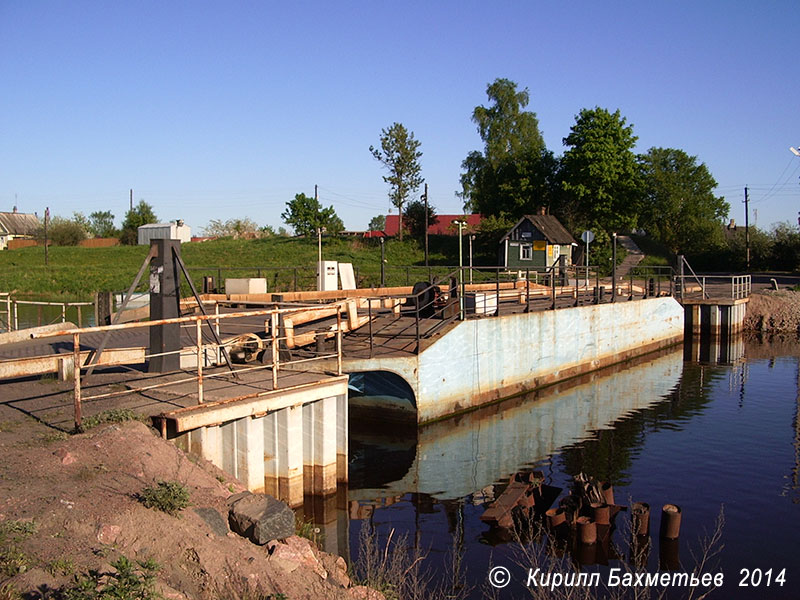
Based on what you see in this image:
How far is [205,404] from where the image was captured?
9.42m

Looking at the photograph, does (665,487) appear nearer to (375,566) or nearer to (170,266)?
(375,566)

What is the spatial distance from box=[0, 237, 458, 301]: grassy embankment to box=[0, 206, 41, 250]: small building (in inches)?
1042

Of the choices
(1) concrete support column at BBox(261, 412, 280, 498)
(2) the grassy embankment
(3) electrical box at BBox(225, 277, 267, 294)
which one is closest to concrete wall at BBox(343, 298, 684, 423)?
(1) concrete support column at BBox(261, 412, 280, 498)

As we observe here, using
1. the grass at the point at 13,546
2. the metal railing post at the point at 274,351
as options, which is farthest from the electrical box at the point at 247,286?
the grass at the point at 13,546

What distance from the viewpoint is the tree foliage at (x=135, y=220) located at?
7977 cm

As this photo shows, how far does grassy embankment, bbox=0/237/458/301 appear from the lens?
4900 centimetres

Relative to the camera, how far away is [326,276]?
2455 cm

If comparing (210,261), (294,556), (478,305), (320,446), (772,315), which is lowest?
(294,556)

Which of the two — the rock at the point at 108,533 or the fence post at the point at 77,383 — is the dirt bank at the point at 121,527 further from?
the fence post at the point at 77,383

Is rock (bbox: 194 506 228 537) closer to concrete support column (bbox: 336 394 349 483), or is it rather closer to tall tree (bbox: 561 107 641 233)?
concrete support column (bbox: 336 394 349 483)

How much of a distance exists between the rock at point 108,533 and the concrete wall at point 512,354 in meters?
8.57

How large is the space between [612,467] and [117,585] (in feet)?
37.4

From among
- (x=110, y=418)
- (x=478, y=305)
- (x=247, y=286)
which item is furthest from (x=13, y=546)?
(x=247, y=286)

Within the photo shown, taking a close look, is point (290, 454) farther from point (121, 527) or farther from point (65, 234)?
point (65, 234)
